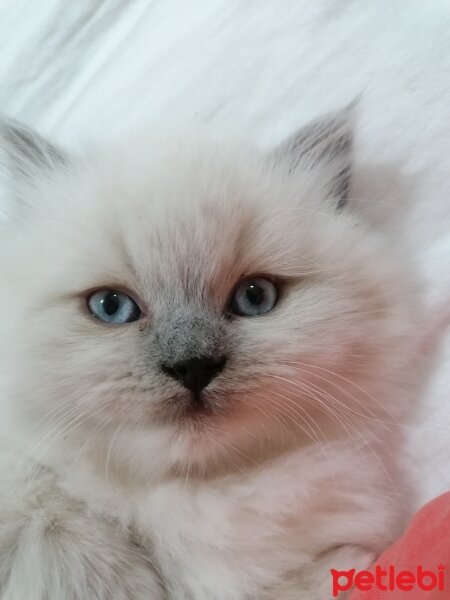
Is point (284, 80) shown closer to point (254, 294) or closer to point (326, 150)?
point (326, 150)

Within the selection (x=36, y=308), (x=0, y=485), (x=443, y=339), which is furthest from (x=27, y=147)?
(x=443, y=339)

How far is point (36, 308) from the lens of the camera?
1070 mm

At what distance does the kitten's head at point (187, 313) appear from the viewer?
975mm

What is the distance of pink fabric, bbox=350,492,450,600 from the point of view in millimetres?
872

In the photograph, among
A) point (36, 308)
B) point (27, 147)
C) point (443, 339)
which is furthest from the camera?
point (443, 339)

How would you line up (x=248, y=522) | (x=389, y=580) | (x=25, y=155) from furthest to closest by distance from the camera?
1. (x=25, y=155)
2. (x=248, y=522)
3. (x=389, y=580)

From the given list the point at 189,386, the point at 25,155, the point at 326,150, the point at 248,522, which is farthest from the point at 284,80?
the point at 248,522

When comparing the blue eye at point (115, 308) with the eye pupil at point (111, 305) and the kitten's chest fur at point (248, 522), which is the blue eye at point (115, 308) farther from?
the kitten's chest fur at point (248, 522)

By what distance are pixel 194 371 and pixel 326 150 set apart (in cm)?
61

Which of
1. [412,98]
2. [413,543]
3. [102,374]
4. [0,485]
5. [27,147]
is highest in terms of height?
[412,98]

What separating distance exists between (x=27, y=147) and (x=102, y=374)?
21.6 inches

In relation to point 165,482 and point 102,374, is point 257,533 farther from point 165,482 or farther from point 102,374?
point 102,374

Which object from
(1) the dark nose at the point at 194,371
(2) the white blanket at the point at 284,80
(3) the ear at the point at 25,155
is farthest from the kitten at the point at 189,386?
(2) the white blanket at the point at 284,80

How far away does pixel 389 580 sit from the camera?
3.07ft
